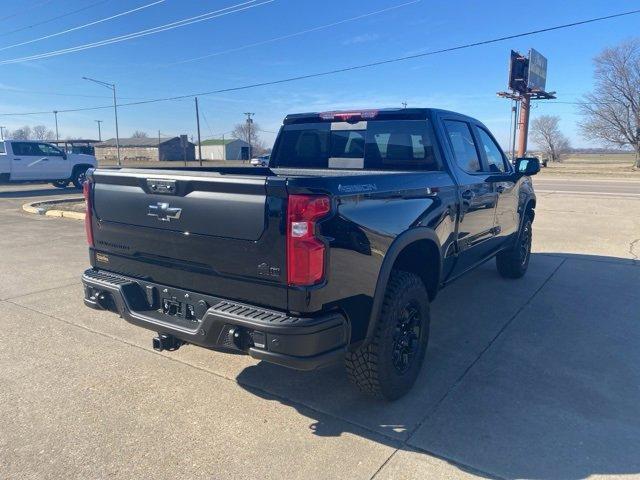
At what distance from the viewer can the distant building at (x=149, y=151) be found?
9494cm

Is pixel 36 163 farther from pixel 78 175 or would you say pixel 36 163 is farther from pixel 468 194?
pixel 468 194

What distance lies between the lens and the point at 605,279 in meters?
6.54

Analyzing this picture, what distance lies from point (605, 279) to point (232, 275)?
5602 millimetres

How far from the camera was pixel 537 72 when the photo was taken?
43562 mm

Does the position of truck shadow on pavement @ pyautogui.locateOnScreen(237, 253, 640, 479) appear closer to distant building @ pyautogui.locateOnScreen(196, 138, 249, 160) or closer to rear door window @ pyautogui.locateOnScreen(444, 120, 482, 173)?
rear door window @ pyautogui.locateOnScreen(444, 120, 482, 173)

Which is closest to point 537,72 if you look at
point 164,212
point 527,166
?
point 527,166

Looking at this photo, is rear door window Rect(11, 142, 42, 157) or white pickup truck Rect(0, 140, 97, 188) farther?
rear door window Rect(11, 142, 42, 157)

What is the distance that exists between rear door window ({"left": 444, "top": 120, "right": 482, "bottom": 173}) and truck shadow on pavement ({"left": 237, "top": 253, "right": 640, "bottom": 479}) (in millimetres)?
1510

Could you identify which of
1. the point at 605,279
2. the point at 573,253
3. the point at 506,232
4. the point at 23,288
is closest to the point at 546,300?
the point at 506,232

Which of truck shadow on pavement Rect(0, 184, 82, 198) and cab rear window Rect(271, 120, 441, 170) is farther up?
cab rear window Rect(271, 120, 441, 170)

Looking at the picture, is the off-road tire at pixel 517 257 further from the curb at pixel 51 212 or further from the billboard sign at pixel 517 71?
the billboard sign at pixel 517 71

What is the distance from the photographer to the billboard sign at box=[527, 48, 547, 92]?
41.5 m

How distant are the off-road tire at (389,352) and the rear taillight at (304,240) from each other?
0.73 metres

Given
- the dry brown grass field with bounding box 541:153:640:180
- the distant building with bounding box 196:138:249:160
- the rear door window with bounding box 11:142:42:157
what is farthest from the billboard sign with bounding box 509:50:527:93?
the distant building with bounding box 196:138:249:160
